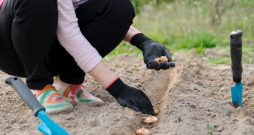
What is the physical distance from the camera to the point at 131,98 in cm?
164

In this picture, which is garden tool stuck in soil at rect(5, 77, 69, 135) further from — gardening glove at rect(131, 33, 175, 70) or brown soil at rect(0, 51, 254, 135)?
gardening glove at rect(131, 33, 175, 70)

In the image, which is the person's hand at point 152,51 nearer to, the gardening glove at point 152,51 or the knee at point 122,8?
the gardening glove at point 152,51

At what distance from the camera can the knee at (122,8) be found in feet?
5.74

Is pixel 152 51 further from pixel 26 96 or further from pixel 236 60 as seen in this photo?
pixel 26 96

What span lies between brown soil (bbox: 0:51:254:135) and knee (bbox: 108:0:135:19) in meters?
0.59

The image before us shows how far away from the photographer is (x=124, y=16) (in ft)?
5.80

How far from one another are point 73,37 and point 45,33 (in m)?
0.17

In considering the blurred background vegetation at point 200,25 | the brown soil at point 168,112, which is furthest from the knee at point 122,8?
the blurred background vegetation at point 200,25

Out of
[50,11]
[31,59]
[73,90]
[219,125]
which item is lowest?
[73,90]

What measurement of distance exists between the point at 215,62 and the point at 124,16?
4.86ft

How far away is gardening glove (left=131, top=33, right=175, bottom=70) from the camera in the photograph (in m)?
1.64

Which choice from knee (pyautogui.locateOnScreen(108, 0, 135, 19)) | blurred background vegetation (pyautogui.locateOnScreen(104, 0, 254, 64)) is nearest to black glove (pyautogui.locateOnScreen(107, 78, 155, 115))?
knee (pyautogui.locateOnScreen(108, 0, 135, 19))

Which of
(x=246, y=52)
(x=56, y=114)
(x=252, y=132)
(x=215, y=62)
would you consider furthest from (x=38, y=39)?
(x=246, y=52)

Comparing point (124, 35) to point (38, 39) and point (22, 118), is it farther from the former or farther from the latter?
point (22, 118)
